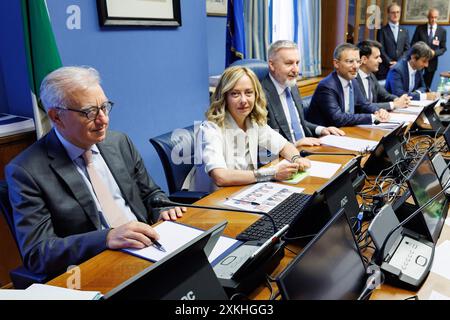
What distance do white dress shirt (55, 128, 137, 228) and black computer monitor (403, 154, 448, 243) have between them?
3.32 feet

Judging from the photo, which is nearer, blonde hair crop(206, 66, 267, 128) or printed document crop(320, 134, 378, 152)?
blonde hair crop(206, 66, 267, 128)

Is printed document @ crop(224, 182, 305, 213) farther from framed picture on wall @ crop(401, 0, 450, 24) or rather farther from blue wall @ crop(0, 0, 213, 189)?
framed picture on wall @ crop(401, 0, 450, 24)

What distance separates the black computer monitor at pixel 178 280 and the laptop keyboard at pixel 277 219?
0.41 meters

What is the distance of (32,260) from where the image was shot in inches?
47.4

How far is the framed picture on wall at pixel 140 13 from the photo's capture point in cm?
215

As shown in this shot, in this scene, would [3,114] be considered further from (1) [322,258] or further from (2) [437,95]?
(2) [437,95]

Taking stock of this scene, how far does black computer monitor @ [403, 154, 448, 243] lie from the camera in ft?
3.97

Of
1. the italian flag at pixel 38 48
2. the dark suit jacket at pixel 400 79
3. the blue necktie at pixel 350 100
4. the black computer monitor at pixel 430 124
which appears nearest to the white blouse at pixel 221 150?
the italian flag at pixel 38 48

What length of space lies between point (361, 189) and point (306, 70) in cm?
347

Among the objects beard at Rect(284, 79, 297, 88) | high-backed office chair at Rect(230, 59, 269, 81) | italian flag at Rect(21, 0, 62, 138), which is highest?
italian flag at Rect(21, 0, 62, 138)

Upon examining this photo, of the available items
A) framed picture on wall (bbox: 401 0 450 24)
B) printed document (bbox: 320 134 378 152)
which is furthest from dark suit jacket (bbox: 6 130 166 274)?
framed picture on wall (bbox: 401 0 450 24)

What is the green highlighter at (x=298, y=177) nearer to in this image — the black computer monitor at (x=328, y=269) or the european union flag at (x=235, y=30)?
the black computer monitor at (x=328, y=269)

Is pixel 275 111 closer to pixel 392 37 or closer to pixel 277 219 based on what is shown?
pixel 277 219
